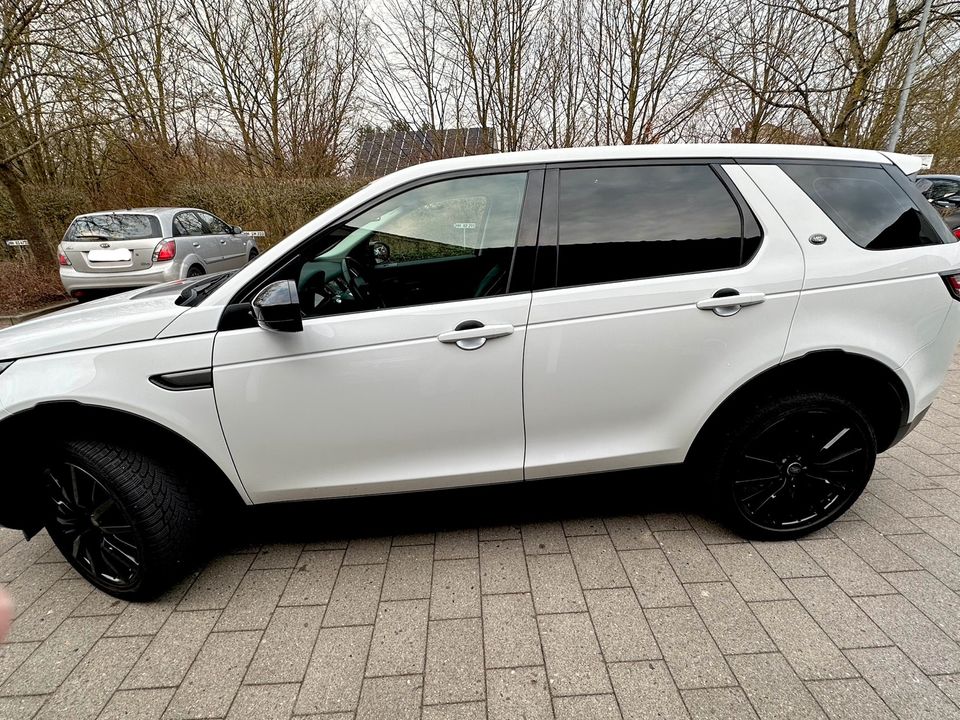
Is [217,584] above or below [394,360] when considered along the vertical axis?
below

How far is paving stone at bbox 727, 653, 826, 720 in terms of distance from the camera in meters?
1.52

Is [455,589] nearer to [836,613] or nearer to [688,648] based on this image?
[688,648]

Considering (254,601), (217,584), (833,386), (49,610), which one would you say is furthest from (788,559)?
(49,610)

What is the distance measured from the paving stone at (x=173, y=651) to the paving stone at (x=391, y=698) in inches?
28.8

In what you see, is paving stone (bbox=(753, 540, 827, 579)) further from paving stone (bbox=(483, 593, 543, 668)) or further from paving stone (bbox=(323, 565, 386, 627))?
paving stone (bbox=(323, 565, 386, 627))

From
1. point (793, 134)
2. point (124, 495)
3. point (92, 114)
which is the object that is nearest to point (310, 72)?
point (92, 114)

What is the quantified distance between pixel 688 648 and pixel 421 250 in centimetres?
198

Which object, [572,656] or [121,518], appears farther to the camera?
[121,518]

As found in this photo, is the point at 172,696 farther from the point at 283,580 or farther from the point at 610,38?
the point at 610,38

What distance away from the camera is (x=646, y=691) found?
1.60 metres

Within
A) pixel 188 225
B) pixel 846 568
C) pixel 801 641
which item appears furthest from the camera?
pixel 188 225

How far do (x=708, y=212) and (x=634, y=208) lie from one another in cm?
33

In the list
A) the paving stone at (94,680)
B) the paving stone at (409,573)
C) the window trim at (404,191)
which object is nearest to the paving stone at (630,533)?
the paving stone at (409,573)

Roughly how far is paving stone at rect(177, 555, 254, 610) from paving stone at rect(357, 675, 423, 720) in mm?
851
